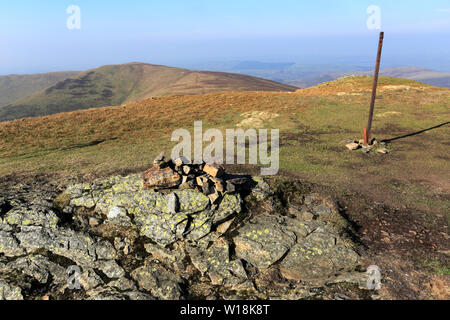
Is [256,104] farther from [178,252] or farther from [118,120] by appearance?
[178,252]

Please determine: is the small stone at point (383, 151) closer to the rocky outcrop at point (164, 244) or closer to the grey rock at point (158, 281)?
the rocky outcrop at point (164, 244)

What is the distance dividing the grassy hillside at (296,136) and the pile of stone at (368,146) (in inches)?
27.0

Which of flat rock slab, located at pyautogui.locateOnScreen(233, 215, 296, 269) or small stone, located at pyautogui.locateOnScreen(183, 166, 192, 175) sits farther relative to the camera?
small stone, located at pyautogui.locateOnScreen(183, 166, 192, 175)

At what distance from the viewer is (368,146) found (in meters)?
26.8

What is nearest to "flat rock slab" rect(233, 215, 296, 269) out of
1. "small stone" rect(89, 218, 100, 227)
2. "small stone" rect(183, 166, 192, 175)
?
"small stone" rect(183, 166, 192, 175)

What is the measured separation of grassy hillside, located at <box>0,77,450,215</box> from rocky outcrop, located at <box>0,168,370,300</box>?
7.18m

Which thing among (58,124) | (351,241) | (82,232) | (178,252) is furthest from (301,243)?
(58,124)

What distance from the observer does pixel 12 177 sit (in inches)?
870

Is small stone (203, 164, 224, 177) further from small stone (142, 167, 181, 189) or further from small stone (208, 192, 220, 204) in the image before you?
small stone (142, 167, 181, 189)

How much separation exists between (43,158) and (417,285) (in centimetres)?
3205

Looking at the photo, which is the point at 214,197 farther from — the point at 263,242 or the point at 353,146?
the point at 353,146

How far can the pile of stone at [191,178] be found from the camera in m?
14.0

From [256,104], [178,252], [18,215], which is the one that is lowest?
[178,252]

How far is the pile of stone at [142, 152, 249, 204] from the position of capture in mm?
13992
